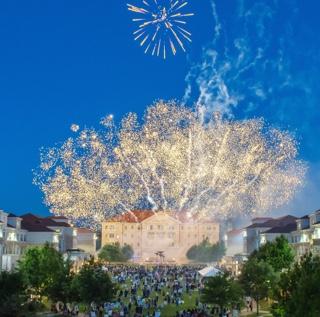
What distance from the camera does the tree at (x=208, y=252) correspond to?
5428 inches

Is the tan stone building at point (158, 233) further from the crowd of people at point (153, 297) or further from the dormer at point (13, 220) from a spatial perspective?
the crowd of people at point (153, 297)

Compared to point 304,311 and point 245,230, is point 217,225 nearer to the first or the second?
point 245,230

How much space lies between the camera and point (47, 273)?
2259 inches

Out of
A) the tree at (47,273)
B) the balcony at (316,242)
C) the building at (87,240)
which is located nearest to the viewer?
the tree at (47,273)

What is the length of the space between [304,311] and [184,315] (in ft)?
64.1

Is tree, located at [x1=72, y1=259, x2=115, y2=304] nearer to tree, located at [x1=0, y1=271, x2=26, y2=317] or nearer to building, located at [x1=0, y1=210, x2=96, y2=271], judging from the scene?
tree, located at [x1=0, y1=271, x2=26, y2=317]

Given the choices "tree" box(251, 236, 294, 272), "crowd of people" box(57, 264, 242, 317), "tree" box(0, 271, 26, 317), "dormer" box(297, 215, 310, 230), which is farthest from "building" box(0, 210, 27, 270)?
"dormer" box(297, 215, 310, 230)

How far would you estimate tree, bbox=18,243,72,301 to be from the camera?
51375 millimetres

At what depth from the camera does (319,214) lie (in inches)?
3189

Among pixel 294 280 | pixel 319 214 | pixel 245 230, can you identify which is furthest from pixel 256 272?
pixel 245 230

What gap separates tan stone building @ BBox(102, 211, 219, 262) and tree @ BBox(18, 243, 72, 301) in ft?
321

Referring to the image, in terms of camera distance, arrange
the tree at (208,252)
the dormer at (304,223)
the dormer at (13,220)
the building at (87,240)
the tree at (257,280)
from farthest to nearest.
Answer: the building at (87,240) → the tree at (208,252) → the dormer at (13,220) → the dormer at (304,223) → the tree at (257,280)

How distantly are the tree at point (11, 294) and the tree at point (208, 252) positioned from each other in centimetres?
9474

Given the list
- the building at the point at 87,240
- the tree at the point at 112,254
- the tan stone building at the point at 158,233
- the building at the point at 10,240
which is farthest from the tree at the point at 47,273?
the tan stone building at the point at 158,233
